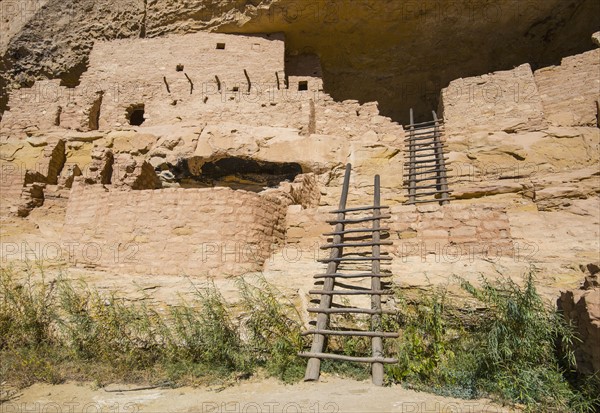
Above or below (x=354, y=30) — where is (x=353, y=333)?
below

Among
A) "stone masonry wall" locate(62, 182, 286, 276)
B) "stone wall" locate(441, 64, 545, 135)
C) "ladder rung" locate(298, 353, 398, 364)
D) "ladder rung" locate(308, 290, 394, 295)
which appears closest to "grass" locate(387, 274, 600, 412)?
"ladder rung" locate(298, 353, 398, 364)

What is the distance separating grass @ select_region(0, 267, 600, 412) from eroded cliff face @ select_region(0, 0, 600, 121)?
8668 mm

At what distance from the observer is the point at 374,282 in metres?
4.92

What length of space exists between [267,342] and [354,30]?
10283 mm

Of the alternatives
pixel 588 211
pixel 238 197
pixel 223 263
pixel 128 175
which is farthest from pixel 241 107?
pixel 588 211

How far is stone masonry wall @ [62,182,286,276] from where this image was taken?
5.87 metres

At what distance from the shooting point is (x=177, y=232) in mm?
6066

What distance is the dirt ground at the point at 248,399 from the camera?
10.9 ft

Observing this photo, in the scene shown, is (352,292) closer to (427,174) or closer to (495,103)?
(427,174)

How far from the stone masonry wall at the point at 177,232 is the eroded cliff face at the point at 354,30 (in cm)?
698

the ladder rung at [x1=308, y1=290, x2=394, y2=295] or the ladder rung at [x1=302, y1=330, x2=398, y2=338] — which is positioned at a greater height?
the ladder rung at [x1=308, y1=290, x2=394, y2=295]

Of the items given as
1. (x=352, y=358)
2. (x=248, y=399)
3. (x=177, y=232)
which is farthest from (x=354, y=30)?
(x=248, y=399)

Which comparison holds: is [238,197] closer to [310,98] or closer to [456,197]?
[456,197]

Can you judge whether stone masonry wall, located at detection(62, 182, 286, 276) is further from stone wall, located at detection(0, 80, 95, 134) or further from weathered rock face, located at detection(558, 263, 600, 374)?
stone wall, located at detection(0, 80, 95, 134)
